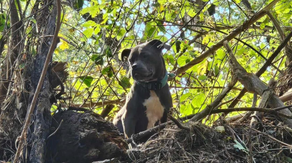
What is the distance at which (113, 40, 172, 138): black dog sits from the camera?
5.32m

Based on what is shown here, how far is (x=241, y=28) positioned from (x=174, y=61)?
1069 millimetres

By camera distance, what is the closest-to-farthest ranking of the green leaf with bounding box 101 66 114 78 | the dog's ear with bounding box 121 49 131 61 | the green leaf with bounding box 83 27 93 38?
the green leaf with bounding box 101 66 114 78
the green leaf with bounding box 83 27 93 38
the dog's ear with bounding box 121 49 131 61

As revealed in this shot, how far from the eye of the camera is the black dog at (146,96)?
5324 mm

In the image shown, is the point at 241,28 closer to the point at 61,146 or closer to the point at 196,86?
the point at 196,86

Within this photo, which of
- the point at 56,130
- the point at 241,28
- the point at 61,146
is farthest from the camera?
the point at 241,28

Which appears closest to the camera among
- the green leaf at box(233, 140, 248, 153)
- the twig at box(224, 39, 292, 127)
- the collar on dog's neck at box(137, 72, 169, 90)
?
the green leaf at box(233, 140, 248, 153)

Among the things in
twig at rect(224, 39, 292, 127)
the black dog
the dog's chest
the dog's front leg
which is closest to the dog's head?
the black dog

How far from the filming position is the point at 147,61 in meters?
5.45

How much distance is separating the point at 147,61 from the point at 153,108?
0.64 meters

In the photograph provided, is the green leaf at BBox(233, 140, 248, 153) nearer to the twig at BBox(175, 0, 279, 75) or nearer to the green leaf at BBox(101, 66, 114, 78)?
the green leaf at BBox(101, 66, 114, 78)

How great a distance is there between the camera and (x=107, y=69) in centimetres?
441

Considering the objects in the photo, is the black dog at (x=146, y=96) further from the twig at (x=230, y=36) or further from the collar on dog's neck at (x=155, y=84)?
the twig at (x=230, y=36)

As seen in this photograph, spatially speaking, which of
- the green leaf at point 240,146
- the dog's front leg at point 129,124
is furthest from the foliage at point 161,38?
the green leaf at point 240,146

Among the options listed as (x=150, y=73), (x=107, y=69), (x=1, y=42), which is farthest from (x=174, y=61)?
(x=1, y=42)
